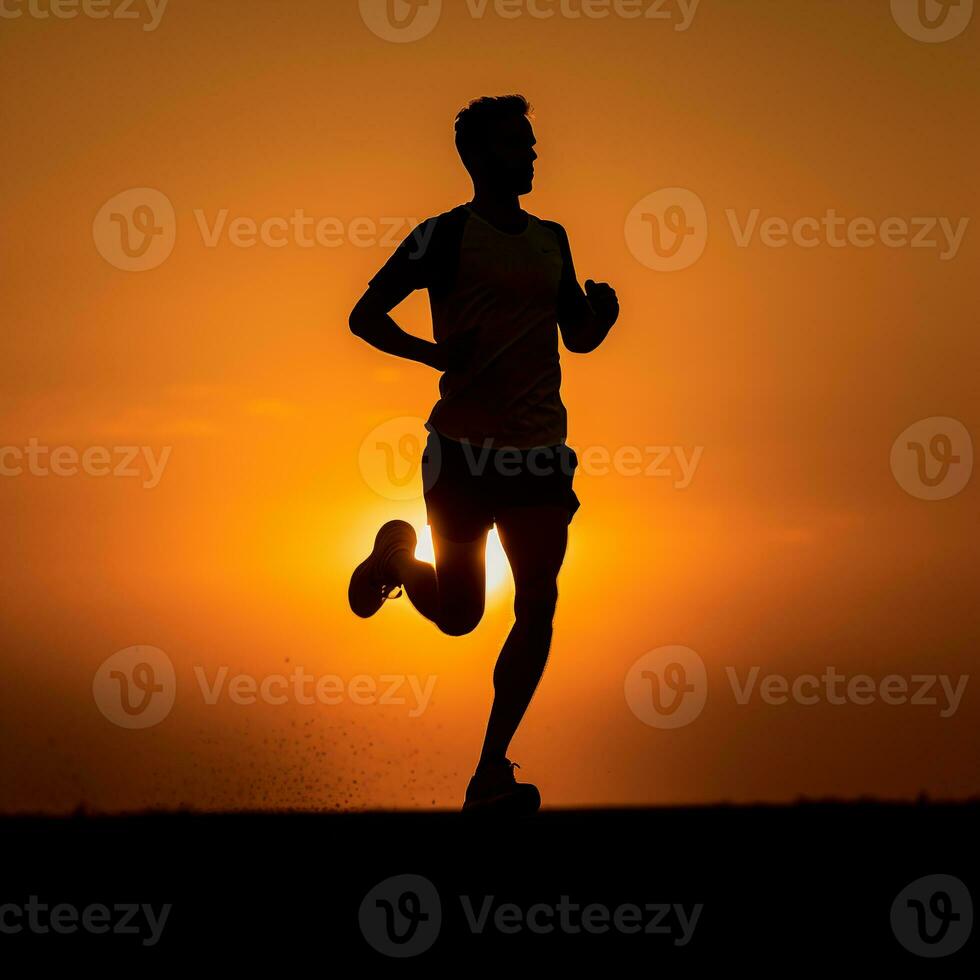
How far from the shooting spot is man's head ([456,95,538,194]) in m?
6.75

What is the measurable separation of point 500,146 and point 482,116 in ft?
0.57

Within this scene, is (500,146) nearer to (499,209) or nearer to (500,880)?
(499,209)

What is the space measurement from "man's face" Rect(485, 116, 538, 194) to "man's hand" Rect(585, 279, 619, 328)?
56cm

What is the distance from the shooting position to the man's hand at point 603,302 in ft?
22.9

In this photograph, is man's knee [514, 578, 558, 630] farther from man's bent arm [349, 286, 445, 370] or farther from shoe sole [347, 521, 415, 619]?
shoe sole [347, 521, 415, 619]

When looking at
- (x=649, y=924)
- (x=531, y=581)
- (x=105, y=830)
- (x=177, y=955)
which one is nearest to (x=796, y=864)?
(x=649, y=924)

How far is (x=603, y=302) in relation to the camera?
6.98 meters

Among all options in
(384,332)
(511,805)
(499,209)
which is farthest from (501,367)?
(511,805)

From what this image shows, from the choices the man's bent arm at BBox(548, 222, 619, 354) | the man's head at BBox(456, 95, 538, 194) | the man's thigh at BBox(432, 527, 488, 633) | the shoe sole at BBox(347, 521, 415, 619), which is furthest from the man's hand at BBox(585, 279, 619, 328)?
the shoe sole at BBox(347, 521, 415, 619)

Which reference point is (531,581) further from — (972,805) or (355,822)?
(972,805)

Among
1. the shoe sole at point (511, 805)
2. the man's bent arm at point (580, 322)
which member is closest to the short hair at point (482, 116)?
the man's bent arm at point (580, 322)

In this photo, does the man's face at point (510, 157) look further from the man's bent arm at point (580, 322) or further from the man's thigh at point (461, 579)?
the man's thigh at point (461, 579)

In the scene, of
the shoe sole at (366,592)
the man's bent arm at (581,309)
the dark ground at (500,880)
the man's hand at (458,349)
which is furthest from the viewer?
the shoe sole at (366,592)

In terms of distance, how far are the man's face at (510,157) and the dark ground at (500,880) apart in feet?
9.07
